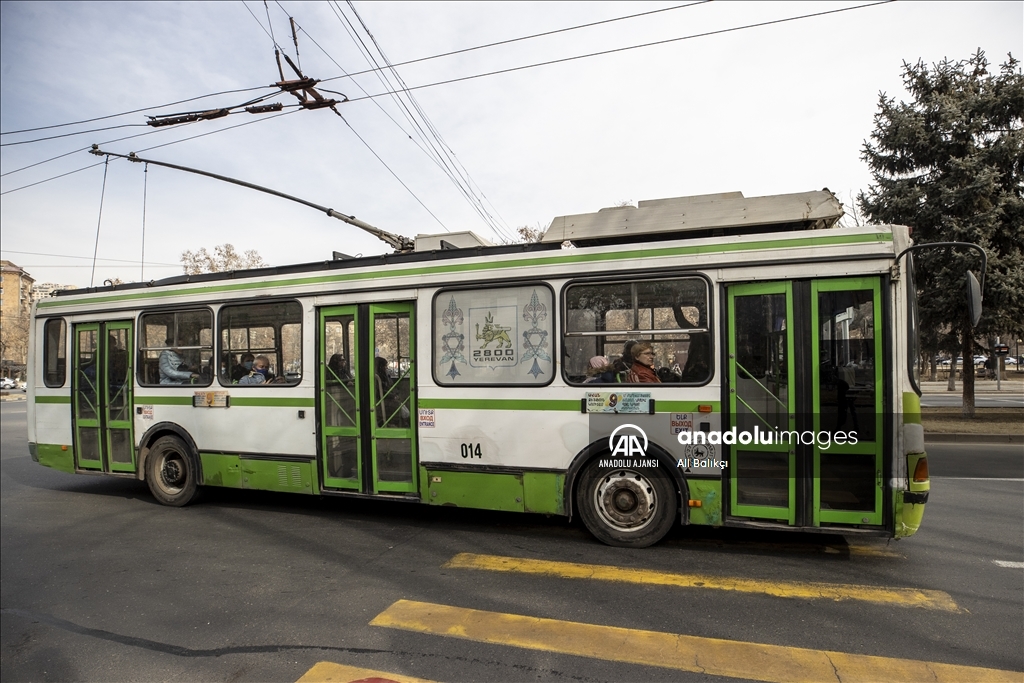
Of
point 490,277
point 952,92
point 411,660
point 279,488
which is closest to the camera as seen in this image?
point 411,660

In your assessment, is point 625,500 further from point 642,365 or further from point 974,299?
point 974,299

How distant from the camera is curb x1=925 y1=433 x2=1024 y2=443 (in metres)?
12.3

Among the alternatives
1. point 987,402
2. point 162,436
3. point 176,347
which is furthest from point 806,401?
point 987,402

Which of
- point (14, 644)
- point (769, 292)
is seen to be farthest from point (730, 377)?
point (14, 644)

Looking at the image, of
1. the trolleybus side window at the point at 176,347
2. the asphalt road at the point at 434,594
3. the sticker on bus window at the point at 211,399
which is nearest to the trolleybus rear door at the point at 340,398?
the asphalt road at the point at 434,594

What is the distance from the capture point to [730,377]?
5.31m

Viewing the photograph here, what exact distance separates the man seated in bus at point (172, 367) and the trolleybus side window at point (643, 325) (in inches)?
206

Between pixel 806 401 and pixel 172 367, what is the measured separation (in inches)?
298

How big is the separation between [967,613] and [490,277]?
4.70 metres

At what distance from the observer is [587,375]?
5.75 m

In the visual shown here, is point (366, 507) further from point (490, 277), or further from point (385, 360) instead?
point (490, 277)

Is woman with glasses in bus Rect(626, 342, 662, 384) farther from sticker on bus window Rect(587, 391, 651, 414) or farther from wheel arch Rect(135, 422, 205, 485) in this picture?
wheel arch Rect(135, 422, 205, 485)

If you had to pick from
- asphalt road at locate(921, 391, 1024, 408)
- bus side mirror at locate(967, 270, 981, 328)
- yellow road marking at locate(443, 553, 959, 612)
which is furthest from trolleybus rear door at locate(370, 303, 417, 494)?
asphalt road at locate(921, 391, 1024, 408)

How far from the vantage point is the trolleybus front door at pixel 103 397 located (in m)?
8.23
